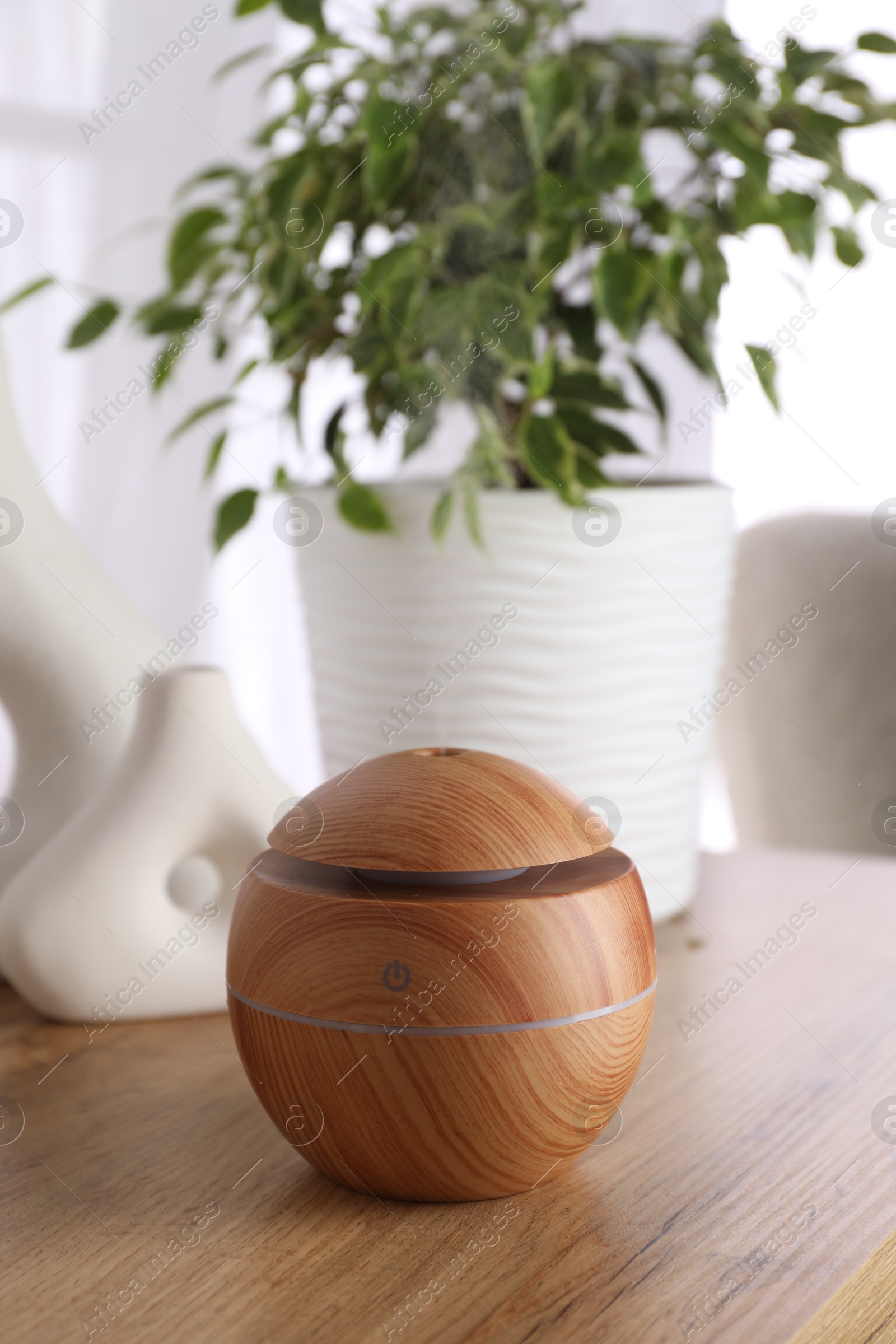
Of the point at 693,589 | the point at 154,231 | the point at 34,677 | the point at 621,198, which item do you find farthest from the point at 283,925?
the point at 154,231

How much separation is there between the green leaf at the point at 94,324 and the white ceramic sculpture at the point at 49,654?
15 centimetres

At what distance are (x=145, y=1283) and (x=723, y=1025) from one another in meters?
0.36

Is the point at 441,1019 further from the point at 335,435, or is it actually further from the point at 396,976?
the point at 335,435

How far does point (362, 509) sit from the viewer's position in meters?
0.76

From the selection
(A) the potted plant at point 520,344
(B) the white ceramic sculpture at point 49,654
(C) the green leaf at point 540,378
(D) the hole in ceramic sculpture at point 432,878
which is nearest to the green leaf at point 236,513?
(A) the potted plant at point 520,344

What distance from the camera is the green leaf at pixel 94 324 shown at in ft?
2.71

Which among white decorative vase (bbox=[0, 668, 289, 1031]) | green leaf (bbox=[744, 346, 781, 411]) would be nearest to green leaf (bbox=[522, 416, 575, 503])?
green leaf (bbox=[744, 346, 781, 411])

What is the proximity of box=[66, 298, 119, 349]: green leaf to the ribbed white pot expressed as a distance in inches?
7.4

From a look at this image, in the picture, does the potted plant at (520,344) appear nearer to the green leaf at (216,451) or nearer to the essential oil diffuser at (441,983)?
the green leaf at (216,451)

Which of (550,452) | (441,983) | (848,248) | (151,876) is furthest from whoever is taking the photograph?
(848,248)

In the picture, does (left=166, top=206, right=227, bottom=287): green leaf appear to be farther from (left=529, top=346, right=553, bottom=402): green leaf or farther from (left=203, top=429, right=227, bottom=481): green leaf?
(left=529, top=346, right=553, bottom=402): green leaf

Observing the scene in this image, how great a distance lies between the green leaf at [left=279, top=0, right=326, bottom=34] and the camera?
31.8 inches

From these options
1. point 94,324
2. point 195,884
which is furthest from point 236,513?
point 195,884

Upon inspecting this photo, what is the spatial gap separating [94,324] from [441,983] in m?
0.62
